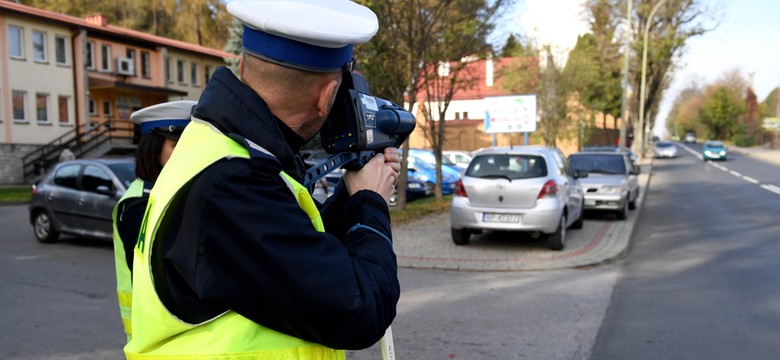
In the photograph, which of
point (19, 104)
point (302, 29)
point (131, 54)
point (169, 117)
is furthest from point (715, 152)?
point (302, 29)

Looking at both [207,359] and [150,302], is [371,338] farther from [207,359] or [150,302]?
[150,302]

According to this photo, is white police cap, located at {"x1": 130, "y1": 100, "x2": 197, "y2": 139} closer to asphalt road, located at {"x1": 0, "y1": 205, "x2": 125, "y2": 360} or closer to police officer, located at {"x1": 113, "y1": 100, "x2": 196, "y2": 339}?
police officer, located at {"x1": 113, "y1": 100, "x2": 196, "y2": 339}

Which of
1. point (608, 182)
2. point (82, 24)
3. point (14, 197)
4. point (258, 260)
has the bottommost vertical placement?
point (14, 197)

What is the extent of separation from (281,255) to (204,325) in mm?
248

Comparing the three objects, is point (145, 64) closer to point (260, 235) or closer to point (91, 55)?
point (91, 55)

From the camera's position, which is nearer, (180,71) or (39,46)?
(39,46)

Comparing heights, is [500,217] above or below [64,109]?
below

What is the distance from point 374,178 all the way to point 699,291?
6298 millimetres

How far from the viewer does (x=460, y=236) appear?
9602 millimetres

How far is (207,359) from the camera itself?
3.88 ft

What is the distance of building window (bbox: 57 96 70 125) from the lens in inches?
1103

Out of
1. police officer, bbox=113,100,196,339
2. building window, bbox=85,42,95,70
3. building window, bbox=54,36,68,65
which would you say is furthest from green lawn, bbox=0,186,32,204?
police officer, bbox=113,100,196,339

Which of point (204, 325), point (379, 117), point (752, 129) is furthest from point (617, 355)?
point (752, 129)

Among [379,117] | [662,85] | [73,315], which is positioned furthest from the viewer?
[662,85]
